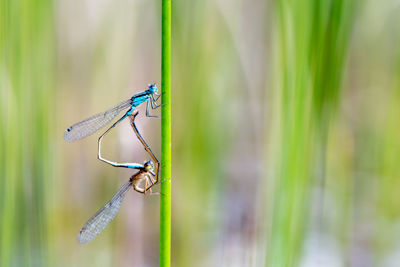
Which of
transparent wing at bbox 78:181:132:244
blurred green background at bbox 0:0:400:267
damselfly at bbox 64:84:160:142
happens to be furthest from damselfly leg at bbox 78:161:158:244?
damselfly at bbox 64:84:160:142

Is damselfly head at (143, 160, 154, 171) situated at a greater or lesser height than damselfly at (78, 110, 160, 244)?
greater

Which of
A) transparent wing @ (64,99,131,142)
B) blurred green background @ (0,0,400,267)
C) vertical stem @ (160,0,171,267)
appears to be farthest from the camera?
transparent wing @ (64,99,131,142)

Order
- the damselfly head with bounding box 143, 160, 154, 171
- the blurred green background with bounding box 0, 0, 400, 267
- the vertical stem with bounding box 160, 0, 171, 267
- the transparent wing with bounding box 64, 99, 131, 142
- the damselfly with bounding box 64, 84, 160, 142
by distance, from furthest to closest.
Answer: the transparent wing with bounding box 64, 99, 131, 142, the damselfly with bounding box 64, 84, 160, 142, the damselfly head with bounding box 143, 160, 154, 171, the blurred green background with bounding box 0, 0, 400, 267, the vertical stem with bounding box 160, 0, 171, 267

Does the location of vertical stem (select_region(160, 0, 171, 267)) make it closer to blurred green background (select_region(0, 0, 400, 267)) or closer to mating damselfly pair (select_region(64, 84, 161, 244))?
blurred green background (select_region(0, 0, 400, 267))

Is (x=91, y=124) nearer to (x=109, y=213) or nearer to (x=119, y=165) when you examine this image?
(x=119, y=165)

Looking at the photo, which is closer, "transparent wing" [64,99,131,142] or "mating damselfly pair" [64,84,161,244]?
"mating damselfly pair" [64,84,161,244]

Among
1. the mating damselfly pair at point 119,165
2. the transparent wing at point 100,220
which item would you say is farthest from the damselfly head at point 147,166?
the transparent wing at point 100,220

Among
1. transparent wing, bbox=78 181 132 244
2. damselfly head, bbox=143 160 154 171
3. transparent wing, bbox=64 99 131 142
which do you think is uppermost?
transparent wing, bbox=64 99 131 142

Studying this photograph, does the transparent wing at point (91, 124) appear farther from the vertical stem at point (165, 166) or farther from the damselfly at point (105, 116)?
the vertical stem at point (165, 166)

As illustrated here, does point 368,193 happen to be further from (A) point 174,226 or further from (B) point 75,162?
(B) point 75,162
